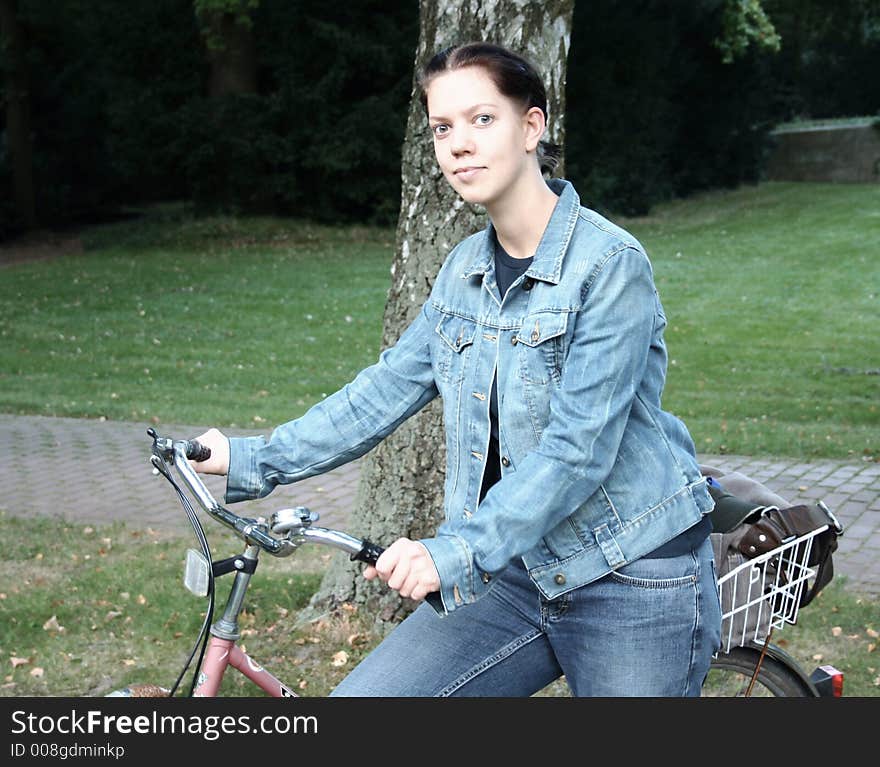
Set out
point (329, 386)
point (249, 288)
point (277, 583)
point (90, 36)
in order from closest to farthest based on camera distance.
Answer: point (277, 583) → point (329, 386) → point (249, 288) → point (90, 36)

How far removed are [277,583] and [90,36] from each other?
70.3 feet

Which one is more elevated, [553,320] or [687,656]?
[553,320]

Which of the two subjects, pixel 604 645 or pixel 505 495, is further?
pixel 604 645

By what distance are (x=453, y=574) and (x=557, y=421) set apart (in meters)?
0.34

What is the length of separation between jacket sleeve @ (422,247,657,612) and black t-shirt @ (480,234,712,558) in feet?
0.54

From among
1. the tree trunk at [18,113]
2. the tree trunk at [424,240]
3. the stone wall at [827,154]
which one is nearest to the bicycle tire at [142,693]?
the tree trunk at [424,240]

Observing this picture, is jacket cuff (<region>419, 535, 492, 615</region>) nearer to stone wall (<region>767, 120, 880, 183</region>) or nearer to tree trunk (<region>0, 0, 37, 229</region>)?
tree trunk (<region>0, 0, 37, 229</region>)

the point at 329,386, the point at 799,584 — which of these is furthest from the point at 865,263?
the point at 799,584

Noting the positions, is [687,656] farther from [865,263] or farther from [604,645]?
[865,263]

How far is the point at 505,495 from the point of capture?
7.47 feet

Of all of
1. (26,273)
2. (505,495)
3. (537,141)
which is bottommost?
(26,273)

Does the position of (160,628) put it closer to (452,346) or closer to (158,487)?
(158,487)

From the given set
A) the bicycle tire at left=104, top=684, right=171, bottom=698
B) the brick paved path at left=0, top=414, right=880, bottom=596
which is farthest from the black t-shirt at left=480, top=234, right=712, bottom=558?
the brick paved path at left=0, top=414, right=880, bottom=596

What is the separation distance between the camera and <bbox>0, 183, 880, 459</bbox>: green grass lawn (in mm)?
10320
